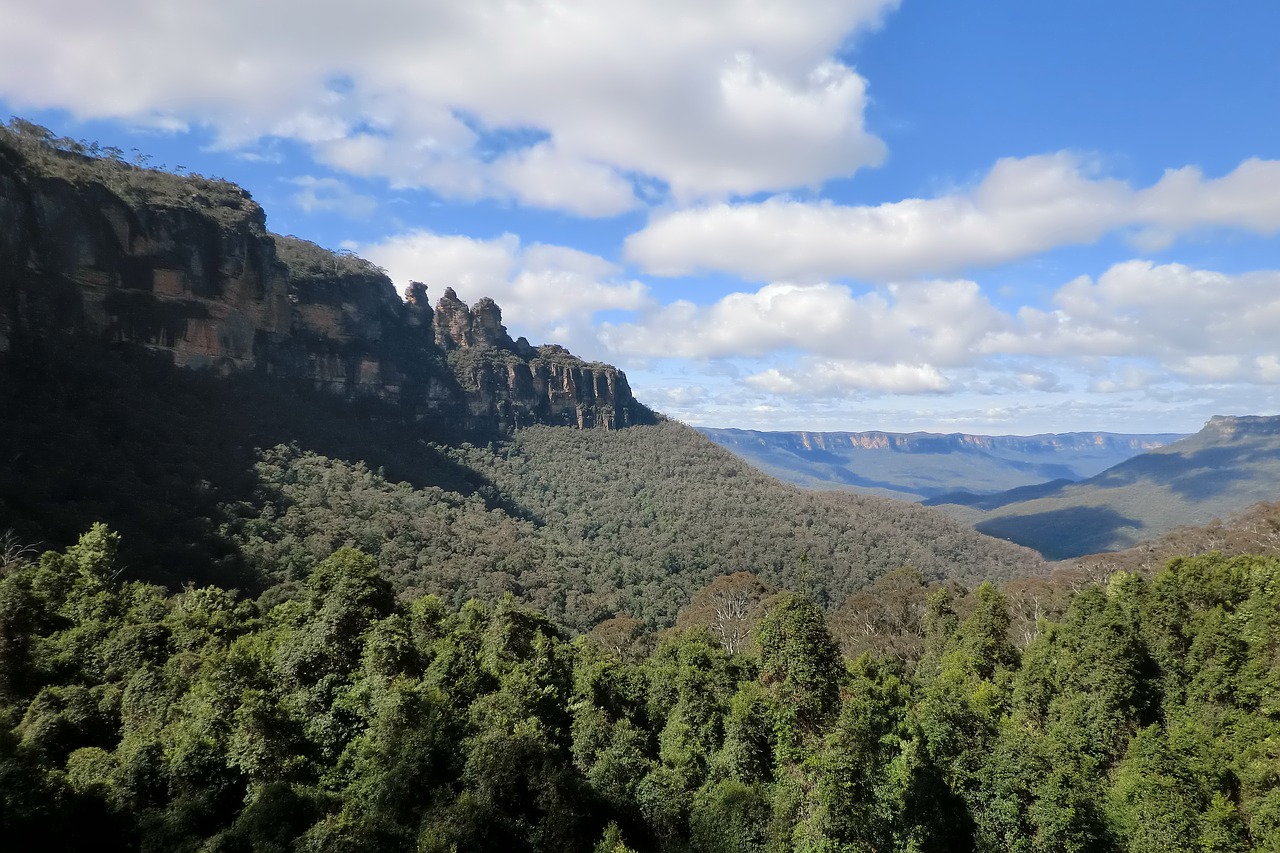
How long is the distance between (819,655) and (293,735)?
14.9 meters

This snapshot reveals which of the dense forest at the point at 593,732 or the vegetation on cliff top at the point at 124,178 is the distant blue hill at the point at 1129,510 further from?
the vegetation on cliff top at the point at 124,178

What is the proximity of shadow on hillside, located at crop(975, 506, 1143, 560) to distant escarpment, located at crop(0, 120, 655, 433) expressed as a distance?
326 ft

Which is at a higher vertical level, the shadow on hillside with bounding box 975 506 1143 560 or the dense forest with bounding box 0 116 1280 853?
the dense forest with bounding box 0 116 1280 853

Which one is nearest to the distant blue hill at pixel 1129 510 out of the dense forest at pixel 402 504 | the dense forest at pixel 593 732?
the dense forest at pixel 402 504

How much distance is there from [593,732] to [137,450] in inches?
1657

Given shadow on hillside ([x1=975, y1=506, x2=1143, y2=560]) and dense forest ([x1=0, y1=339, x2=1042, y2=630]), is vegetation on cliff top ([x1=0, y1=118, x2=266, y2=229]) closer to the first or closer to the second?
dense forest ([x1=0, y1=339, x2=1042, y2=630])

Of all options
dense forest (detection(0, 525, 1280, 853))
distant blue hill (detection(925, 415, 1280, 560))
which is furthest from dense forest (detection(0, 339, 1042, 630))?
distant blue hill (detection(925, 415, 1280, 560))

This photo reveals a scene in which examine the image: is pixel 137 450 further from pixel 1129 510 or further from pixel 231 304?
pixel 1129 510

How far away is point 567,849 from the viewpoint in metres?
13.9

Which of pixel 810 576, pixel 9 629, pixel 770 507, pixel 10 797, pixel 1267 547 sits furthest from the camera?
pixel 770 507

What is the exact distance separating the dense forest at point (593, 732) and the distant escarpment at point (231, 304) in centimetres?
3734

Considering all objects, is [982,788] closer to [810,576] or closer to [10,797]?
[10,797]

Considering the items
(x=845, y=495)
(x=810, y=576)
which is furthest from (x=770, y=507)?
(x=845, y=495)

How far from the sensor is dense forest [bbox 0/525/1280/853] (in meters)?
13.1
